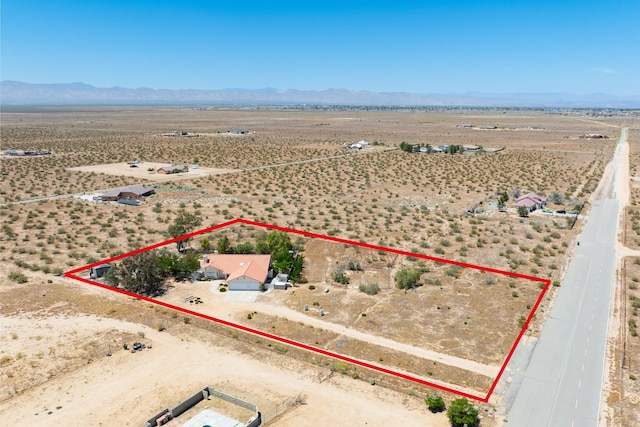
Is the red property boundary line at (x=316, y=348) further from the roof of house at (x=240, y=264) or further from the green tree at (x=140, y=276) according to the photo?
the roof of house at (x=240, y=264)

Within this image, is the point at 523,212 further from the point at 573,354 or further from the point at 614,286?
the point at 573,354

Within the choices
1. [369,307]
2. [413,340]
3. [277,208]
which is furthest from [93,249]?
[413,340]

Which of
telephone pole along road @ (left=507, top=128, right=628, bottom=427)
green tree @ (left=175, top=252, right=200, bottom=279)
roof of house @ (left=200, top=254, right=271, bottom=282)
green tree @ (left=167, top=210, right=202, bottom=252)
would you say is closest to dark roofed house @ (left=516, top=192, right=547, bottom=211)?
telephone pole along road @ (left=507, top=128, right=628, bottom=427)

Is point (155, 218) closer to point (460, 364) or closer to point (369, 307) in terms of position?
point (369, 307)

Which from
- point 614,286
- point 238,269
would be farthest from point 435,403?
point 614,286

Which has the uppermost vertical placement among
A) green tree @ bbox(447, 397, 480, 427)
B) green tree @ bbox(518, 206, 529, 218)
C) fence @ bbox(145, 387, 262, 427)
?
green tree @ bbox(518, 206, 529, 218)

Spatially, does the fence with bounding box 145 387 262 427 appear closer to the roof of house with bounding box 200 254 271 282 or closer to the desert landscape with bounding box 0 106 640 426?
the desert landscape with bounding box 0 106 640 426
